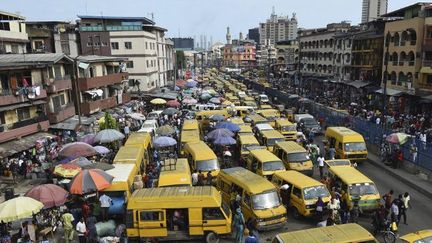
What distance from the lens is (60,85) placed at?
33281mm

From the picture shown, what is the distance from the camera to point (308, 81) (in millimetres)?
84562

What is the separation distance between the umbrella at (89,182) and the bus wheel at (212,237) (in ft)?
16.3

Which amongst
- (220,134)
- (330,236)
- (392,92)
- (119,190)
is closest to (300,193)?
(330,236)

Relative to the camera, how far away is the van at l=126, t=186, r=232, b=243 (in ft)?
47.0

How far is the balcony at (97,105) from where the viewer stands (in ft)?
127

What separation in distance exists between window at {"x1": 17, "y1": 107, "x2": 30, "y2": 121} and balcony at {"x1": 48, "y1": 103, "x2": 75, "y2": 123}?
7.31 ft

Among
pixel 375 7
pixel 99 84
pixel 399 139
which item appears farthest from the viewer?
pixel 375 7

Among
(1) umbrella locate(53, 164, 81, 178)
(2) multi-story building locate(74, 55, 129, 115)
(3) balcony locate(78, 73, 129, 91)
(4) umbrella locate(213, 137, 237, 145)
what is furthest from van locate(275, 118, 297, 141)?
(3) balcony locate(78, 73, 129, 91)

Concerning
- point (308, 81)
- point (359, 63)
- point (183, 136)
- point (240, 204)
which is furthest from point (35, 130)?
point (308, 81)

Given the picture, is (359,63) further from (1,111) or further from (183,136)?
(1,111)

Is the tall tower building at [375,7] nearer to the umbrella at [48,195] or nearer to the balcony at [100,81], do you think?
the balcony at [100,81]

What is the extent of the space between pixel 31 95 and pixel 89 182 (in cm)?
1647

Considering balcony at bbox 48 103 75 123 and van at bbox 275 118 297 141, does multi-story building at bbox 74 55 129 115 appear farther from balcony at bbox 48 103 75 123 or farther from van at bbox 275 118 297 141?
van at bbox 275 118 297 141

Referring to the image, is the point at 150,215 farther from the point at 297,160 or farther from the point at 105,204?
the point at 297,160
